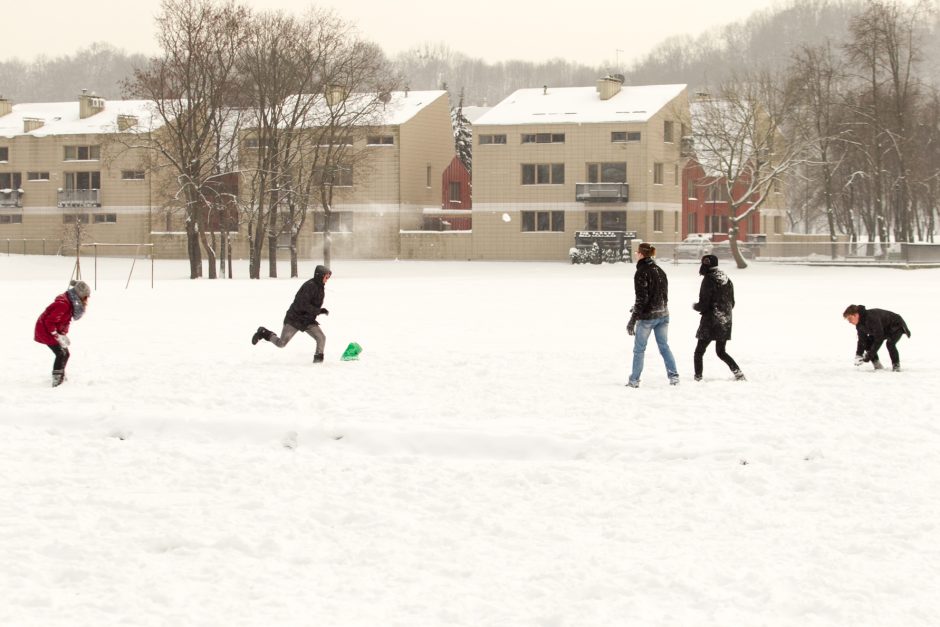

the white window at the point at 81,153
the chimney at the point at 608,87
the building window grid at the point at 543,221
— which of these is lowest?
the building window grid at the point at 543,221

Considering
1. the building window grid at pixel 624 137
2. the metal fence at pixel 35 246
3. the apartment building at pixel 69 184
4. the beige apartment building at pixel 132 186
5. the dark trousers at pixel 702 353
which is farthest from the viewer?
the apartment building at pixel 69 184

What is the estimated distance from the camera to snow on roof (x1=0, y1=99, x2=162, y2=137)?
7006cm

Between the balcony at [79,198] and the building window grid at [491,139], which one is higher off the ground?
the building window grid at [491,139]

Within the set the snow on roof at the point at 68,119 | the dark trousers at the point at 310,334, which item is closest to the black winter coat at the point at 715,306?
the dark trousers at the point at 310,334

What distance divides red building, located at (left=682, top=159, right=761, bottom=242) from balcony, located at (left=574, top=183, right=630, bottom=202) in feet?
16.3

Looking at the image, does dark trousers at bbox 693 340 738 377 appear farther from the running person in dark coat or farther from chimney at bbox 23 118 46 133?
chimney at bbox 23 118 46 133

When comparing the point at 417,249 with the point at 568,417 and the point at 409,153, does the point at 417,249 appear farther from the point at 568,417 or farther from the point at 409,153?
the point at 568,417

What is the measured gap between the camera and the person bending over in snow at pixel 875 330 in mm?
13688

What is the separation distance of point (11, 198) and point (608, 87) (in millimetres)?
36128

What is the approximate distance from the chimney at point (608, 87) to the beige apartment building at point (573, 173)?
9 centimetres

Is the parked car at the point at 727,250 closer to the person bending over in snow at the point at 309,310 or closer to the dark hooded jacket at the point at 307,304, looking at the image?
the person bending over in snow at the point at 309,310

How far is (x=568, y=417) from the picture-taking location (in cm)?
1116

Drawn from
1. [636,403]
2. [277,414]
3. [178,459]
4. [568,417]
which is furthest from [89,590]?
[636,403]

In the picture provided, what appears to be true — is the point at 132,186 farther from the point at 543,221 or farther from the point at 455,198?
the point at 543,221
